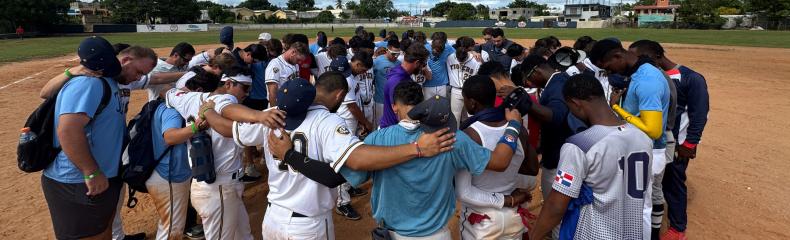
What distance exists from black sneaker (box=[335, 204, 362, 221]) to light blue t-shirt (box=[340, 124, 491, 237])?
285 cm

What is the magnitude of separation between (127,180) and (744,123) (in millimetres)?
13198

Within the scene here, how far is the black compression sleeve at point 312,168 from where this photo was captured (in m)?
3.02

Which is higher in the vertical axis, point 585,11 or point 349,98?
point 585,11

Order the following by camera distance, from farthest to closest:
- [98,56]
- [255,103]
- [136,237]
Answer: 1. [255,103]
2. [136,237]
3. [98,56]

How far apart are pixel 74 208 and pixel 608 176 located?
420 cm

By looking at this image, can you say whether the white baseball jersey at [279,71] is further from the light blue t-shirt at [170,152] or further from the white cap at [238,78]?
the light blue t-shirt at [170,152]

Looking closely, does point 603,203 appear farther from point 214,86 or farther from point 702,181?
point 702,181

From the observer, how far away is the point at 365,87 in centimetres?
756

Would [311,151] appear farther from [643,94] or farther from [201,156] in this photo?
[643,94]

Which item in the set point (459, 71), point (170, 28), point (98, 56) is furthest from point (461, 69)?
point (170, 28)

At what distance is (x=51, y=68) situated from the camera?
21594mm

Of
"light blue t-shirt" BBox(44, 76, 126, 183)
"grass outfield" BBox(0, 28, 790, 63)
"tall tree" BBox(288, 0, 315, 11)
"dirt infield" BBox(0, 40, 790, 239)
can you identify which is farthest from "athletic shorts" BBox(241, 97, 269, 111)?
"tall tree" BBox(288, 0, 315, 11)

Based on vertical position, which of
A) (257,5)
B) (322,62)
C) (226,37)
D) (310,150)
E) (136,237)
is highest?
(257,5)

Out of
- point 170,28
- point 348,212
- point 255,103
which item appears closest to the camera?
point 348,212
